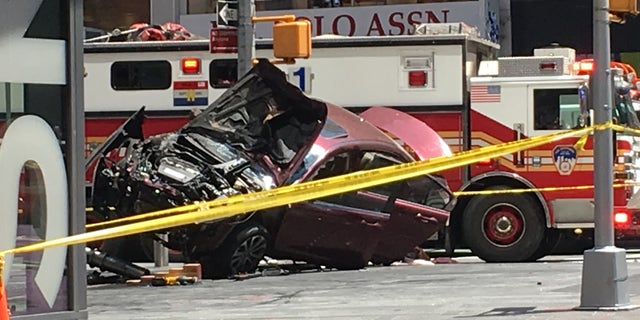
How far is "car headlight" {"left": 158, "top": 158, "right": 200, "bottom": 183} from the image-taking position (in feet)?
49.0

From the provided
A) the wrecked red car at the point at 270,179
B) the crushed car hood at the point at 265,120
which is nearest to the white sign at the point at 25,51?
the wrecked red car at the point at 270,179

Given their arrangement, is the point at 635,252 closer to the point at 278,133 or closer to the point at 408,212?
the point at 408,212

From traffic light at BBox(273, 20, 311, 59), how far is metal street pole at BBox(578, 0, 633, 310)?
19.0ft

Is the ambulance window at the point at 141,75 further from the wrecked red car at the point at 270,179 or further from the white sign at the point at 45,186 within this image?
the white sign at the point at 45,186

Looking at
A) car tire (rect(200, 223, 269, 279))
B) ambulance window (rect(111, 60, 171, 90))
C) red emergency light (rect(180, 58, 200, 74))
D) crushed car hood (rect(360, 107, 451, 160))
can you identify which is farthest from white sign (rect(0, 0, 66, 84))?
ambulance window (rect(111, 60, 171, 90))

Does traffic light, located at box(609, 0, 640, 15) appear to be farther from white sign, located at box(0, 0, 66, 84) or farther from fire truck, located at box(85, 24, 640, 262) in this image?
fire truck, located at box(85, 24, 640, 262)

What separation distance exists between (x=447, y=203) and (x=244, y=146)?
2847 millimetres

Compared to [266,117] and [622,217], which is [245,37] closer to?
[266,117]

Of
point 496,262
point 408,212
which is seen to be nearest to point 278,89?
point 408,212

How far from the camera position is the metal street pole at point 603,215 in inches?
427

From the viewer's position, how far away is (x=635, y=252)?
1978cm

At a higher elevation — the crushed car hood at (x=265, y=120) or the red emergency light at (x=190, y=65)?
the red emergency light at (x=190, y=65)

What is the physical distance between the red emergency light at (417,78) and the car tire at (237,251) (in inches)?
148

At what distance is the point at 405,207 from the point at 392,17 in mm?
12903
